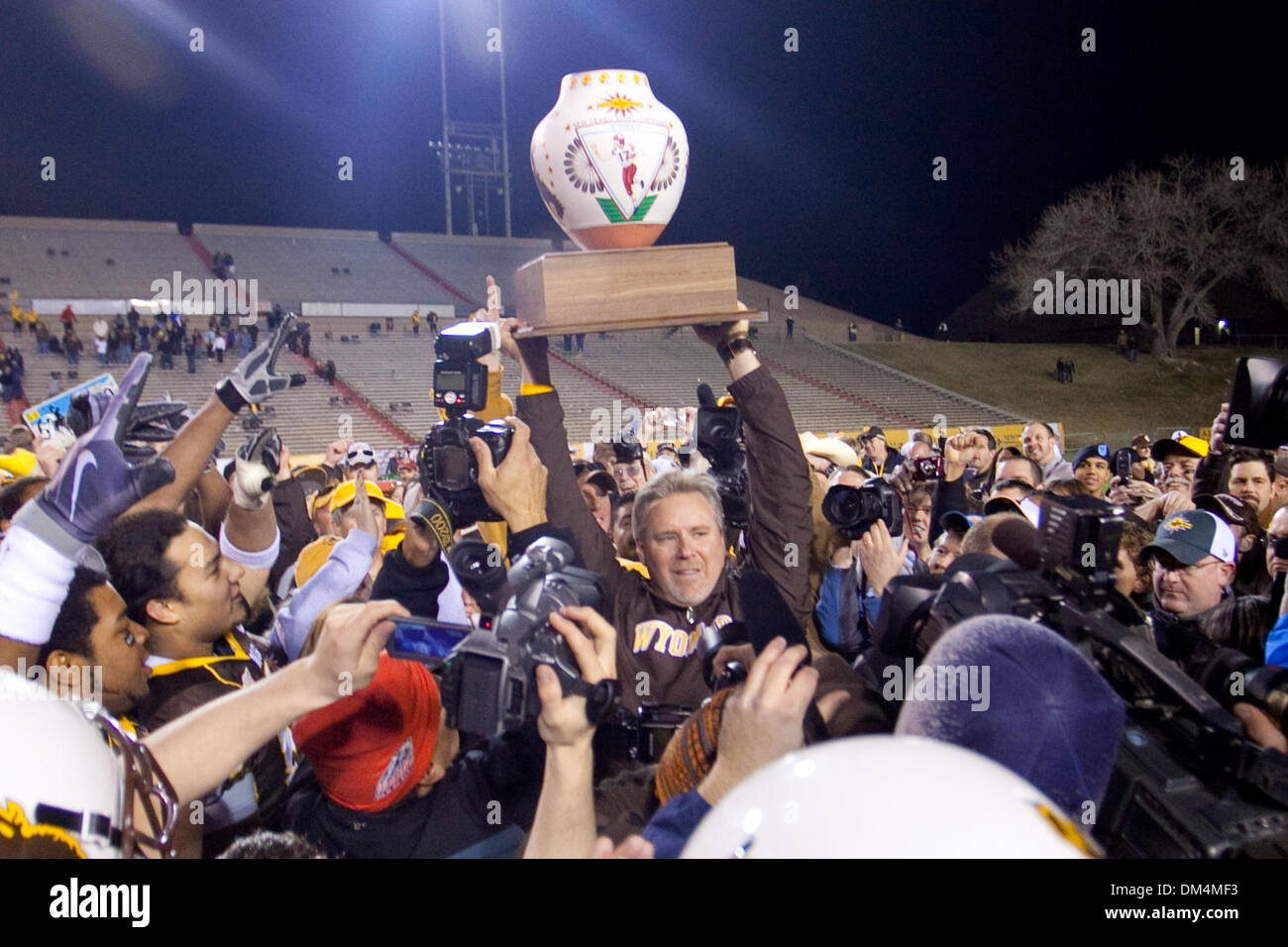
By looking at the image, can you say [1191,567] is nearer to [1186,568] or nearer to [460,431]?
[1186,568]

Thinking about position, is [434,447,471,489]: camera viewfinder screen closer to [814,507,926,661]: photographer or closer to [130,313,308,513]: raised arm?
[130,313,308,513]: raised arm

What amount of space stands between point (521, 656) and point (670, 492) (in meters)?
1.22

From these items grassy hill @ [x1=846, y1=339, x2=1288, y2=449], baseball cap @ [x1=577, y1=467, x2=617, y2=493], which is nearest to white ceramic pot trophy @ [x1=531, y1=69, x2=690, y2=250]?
baseball cap @ [x1=577, y1=467, x2=617, y2=493]

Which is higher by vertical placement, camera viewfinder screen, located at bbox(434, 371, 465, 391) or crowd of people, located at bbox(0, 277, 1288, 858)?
camera viewfinder screen, located at bbox(434, 371, 465, 391)

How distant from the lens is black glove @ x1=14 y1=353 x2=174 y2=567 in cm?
175

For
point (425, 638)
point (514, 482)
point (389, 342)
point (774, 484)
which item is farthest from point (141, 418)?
point (389, 342)

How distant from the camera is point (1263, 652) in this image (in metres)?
2.35

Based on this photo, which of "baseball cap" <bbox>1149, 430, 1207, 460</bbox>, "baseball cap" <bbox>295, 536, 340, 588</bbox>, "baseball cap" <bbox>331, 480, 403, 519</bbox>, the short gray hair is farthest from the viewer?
"baseball cap" <bbox>1149, 430, 1207, 460</bbox>

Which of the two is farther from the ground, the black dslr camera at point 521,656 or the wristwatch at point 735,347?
the wristwatch at point 735,347

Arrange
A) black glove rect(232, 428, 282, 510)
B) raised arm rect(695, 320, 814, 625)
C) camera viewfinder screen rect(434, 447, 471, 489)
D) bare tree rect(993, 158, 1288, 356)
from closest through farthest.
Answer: camera viewfinder screen rect(434, 447, 471, 489), raised arm rect(695, 320, 814, 625), black glove rect(232, 428, 282, 510), bare tree rect(993, 158, 1288, 356)

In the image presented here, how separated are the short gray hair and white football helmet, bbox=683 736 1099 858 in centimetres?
134

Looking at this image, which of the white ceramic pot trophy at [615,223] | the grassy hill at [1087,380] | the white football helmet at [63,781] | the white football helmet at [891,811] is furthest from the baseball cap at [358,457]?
the grassy hill at [1087,380]

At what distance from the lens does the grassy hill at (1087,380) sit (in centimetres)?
2923

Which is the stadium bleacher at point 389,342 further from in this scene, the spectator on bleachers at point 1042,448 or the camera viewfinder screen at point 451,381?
the camera viewfinder screen at point 451,381
